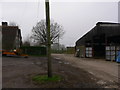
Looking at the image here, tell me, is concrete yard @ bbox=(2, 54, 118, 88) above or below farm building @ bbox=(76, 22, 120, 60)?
below

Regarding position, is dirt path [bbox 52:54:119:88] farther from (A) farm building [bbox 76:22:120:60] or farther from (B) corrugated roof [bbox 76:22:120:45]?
(A) farm building [bbox 76:22:120:60]

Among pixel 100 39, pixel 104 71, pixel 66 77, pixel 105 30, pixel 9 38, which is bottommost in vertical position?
pixel 104 71

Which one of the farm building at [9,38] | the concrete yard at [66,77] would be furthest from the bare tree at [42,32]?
the concrete yard at [66,77]

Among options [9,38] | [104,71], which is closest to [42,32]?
[9,38]

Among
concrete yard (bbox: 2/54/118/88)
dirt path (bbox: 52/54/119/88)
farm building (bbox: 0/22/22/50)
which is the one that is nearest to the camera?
concrete yard (bbox: 2/54/118/88)

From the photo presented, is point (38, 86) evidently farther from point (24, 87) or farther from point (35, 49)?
point (35, 49)

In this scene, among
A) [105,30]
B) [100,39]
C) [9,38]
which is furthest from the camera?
[9,38]

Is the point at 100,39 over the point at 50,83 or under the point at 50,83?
over

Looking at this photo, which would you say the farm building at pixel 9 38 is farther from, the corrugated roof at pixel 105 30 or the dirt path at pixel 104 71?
the dirt path at pixel 104 71

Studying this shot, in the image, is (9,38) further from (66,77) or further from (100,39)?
(66,77)

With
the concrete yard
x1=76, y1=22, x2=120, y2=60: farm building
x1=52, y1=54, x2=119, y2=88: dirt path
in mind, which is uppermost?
x1=76, y1=22, x2=120, y2=60: farm building

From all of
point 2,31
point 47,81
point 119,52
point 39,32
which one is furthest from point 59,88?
point 39,32

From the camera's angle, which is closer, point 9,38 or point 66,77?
point 66,77

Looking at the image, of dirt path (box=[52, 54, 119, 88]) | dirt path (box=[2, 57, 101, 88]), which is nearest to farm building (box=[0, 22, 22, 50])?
dirt path (box=[52, 54, 119, 88])
